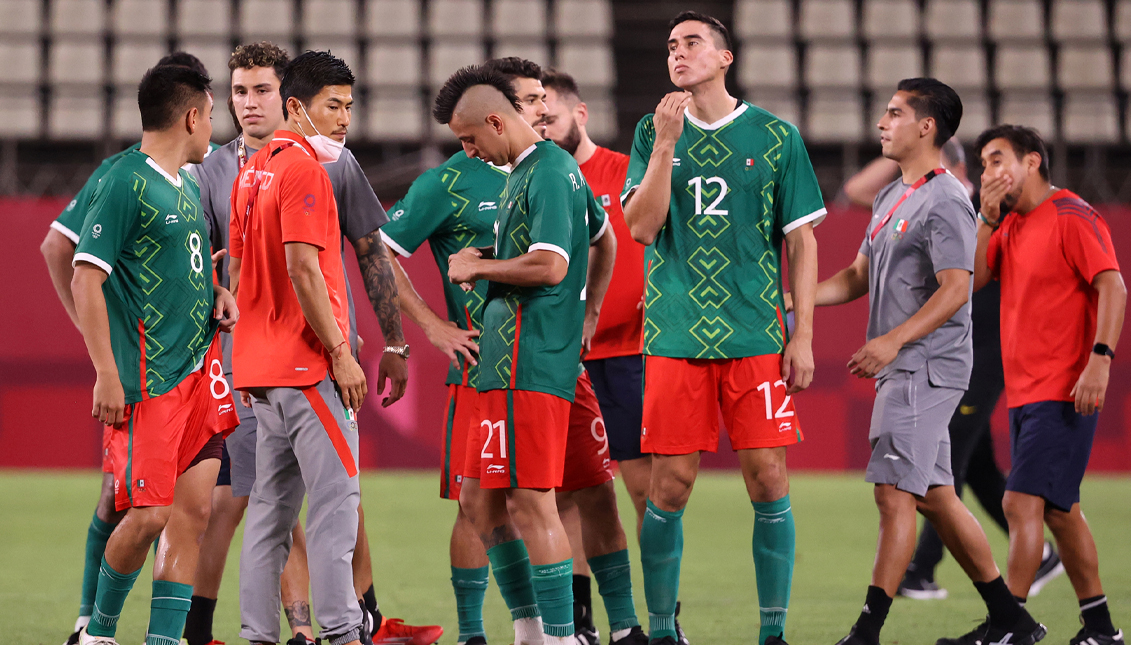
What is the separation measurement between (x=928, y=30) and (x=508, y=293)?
12903mm

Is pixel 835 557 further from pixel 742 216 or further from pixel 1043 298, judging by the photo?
pixel 742 216

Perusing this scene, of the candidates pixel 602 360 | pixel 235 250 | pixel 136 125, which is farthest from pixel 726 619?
pixel 136 125

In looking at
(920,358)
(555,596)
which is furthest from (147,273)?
(920,358)

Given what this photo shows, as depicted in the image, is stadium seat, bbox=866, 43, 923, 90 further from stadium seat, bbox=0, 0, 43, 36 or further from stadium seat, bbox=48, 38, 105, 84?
stadium seat, bbox=0, 0, 43, 36

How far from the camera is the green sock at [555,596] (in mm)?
3781

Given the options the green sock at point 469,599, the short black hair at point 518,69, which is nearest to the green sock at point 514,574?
the green sock at point 469,599

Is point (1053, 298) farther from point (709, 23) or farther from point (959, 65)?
point (959, 65)

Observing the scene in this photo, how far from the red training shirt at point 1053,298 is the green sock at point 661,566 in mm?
1760

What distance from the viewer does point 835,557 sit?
273 inches

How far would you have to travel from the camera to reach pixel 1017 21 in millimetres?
15164

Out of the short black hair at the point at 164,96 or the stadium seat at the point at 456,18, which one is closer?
the short black hair at the point at 164,96

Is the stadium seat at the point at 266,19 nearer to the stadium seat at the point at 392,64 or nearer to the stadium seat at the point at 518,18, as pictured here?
the stadium seat at the point at 392,64

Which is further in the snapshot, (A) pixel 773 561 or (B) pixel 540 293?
(A) pixel 773 561

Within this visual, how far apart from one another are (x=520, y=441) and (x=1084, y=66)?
44.4 feet
